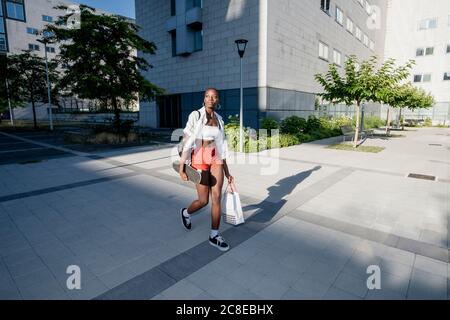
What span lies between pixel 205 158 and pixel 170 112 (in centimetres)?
2205

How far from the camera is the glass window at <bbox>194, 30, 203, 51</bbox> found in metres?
20.6

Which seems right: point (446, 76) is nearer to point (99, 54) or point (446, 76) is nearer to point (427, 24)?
point (427, 24)

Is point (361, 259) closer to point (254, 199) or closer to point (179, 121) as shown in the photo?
point (254, 199)

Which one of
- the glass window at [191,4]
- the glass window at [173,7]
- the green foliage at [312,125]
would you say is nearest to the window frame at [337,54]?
the green foliage at [312,125]

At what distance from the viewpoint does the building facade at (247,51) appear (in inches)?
672

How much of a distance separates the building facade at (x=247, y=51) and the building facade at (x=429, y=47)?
16.3 m

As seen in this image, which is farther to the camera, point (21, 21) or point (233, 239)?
point (21, 21)

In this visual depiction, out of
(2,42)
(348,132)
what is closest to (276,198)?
(348,132)

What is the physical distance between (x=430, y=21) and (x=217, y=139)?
46.1 meters

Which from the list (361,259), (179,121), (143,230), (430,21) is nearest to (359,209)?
(361,259)

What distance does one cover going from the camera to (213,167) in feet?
12.1

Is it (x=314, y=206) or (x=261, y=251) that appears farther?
(x=314, y=206)

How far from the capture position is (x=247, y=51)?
17.4 metres
